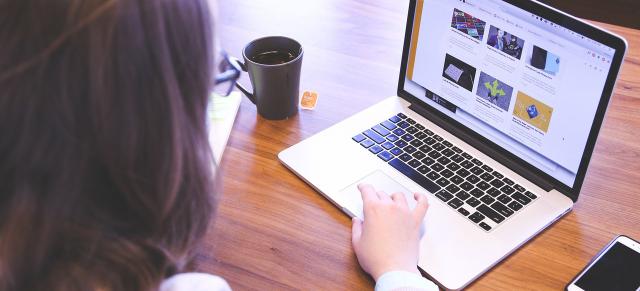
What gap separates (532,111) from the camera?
0.93 m

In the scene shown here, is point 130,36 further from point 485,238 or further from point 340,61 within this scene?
point 340,61

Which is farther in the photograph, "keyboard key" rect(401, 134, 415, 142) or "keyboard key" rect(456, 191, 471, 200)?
"keyboard key" rect(401, 134, 415, 142)

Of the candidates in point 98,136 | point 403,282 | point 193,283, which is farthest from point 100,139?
point 403,282

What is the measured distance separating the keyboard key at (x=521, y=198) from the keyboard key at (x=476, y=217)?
72 mm

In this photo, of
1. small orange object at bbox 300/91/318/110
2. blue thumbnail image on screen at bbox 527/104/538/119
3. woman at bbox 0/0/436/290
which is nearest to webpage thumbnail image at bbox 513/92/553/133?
blue thumbnail image on screen at bbox 527/104/538/119

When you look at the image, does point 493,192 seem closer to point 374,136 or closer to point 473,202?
point 473,202

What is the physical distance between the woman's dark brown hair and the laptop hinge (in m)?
0.52

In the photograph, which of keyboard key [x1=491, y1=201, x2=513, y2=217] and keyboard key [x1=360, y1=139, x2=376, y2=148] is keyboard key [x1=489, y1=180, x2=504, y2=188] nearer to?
keyboard key [x1=491, y1=201, x2=513, y2=217]

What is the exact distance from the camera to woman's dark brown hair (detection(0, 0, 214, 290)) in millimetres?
535

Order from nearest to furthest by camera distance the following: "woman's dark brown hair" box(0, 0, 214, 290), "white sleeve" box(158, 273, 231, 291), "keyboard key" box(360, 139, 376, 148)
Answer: "woman's dark brown hair" box(0, 0, 214, 290), "white sleeve" box(158, 273, 231, 291), "keyboard key" box(360, 139, 376, 148)

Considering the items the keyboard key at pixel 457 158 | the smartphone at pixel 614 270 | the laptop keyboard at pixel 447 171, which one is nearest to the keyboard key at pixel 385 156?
the laptop keyboard at pixel 447 171

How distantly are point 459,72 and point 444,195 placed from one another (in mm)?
209

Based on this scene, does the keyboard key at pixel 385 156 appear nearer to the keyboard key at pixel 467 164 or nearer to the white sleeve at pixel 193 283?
the keyboard key at pixel 467 164

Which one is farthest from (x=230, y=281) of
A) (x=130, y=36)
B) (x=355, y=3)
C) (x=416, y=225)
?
(x=355, y=3)
